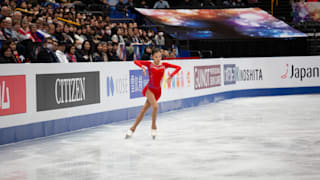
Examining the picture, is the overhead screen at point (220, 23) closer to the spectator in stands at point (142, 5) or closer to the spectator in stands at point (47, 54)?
the spectator in stands at point (142, 5)

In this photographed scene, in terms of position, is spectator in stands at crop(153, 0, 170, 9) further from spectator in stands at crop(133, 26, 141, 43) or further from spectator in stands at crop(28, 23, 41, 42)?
spectator in stands at crop(28, 23, 41, 42)

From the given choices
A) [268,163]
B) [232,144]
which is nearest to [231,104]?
[232,144]

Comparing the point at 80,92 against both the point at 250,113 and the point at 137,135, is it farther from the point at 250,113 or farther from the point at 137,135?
the point at 250,113

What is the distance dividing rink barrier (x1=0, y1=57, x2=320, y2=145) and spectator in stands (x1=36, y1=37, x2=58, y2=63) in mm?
929

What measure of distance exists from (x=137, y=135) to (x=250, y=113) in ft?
15.3

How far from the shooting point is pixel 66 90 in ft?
34.9

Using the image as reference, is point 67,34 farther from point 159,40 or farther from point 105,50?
point 159,40

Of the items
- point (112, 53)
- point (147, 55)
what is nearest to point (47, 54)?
point (112, 53)

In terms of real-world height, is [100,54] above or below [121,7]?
below

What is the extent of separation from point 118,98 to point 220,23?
1399 cm

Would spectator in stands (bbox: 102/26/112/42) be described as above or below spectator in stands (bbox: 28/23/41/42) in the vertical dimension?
below

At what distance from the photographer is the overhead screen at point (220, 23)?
24.7 meters

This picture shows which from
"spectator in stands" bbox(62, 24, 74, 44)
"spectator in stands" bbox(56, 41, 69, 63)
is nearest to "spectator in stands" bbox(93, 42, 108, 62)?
"spectator in stands" bbox(62, 24, 74, 44)

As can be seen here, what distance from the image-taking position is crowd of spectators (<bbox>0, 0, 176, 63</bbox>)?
39.3ft
